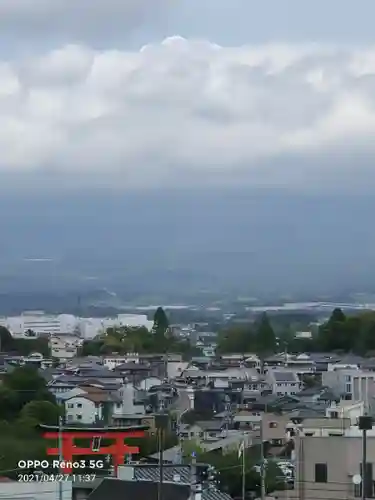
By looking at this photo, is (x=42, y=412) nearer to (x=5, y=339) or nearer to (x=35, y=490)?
(x=35, y=490)

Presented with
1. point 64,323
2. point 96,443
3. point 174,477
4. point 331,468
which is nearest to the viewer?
point 331,468

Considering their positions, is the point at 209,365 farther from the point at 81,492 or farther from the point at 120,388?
the point at 81,492

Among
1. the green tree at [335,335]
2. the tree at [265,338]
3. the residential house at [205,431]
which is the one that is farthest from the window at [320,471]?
the green tree at [335,335]

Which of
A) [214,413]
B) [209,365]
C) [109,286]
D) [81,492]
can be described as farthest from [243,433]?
[109,286]

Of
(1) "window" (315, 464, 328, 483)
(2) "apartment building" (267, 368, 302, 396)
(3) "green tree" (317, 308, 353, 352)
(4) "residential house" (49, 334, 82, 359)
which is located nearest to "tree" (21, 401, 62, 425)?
(1) "window" (315, 464, 328, 483)

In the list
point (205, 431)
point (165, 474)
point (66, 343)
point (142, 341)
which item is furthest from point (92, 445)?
point (66, 343)

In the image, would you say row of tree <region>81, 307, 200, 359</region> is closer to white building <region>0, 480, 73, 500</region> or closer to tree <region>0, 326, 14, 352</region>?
tree <region>0, 326, 14, 352</region>

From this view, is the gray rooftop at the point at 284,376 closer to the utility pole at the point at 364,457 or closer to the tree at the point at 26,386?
the tree at the point at 26,386

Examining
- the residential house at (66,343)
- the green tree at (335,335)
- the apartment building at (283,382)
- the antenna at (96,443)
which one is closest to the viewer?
the antenna at (96,443)
